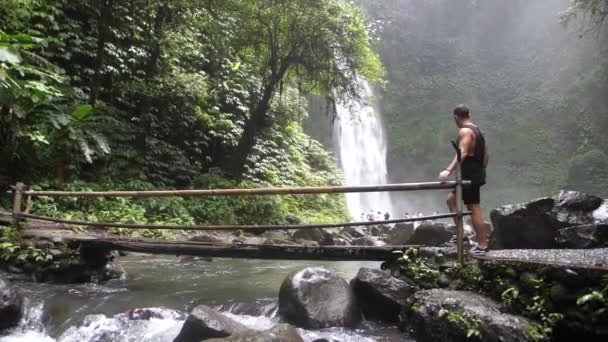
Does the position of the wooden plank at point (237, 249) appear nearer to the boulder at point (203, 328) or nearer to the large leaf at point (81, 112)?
the boulder at point (203, 328)

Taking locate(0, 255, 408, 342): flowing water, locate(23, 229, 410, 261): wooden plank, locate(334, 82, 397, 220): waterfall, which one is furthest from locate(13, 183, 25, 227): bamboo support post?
locate(334, 82, 397, 220): waterfall

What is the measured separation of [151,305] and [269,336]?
2209 mm

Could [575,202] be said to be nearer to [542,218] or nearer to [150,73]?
[542,218]

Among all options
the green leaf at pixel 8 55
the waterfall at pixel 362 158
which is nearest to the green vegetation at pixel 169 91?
the green leaf at pixel 8 55

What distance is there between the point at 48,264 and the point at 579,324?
6.15 m

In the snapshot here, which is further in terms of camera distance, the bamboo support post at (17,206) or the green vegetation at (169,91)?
the green vegetation at (169,91)

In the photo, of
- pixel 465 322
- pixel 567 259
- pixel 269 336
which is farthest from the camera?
pixel 567 259

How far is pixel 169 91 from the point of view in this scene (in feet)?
39.4

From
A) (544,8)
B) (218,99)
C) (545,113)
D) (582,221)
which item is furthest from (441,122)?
(582,221)

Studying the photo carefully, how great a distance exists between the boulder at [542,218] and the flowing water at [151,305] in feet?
7.87

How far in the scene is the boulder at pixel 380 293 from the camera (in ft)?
15.1

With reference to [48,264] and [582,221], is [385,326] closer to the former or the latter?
[582,221]

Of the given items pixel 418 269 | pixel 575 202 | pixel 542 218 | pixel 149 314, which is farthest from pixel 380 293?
pixel 575 202

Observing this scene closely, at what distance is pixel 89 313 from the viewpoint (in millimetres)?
4988
